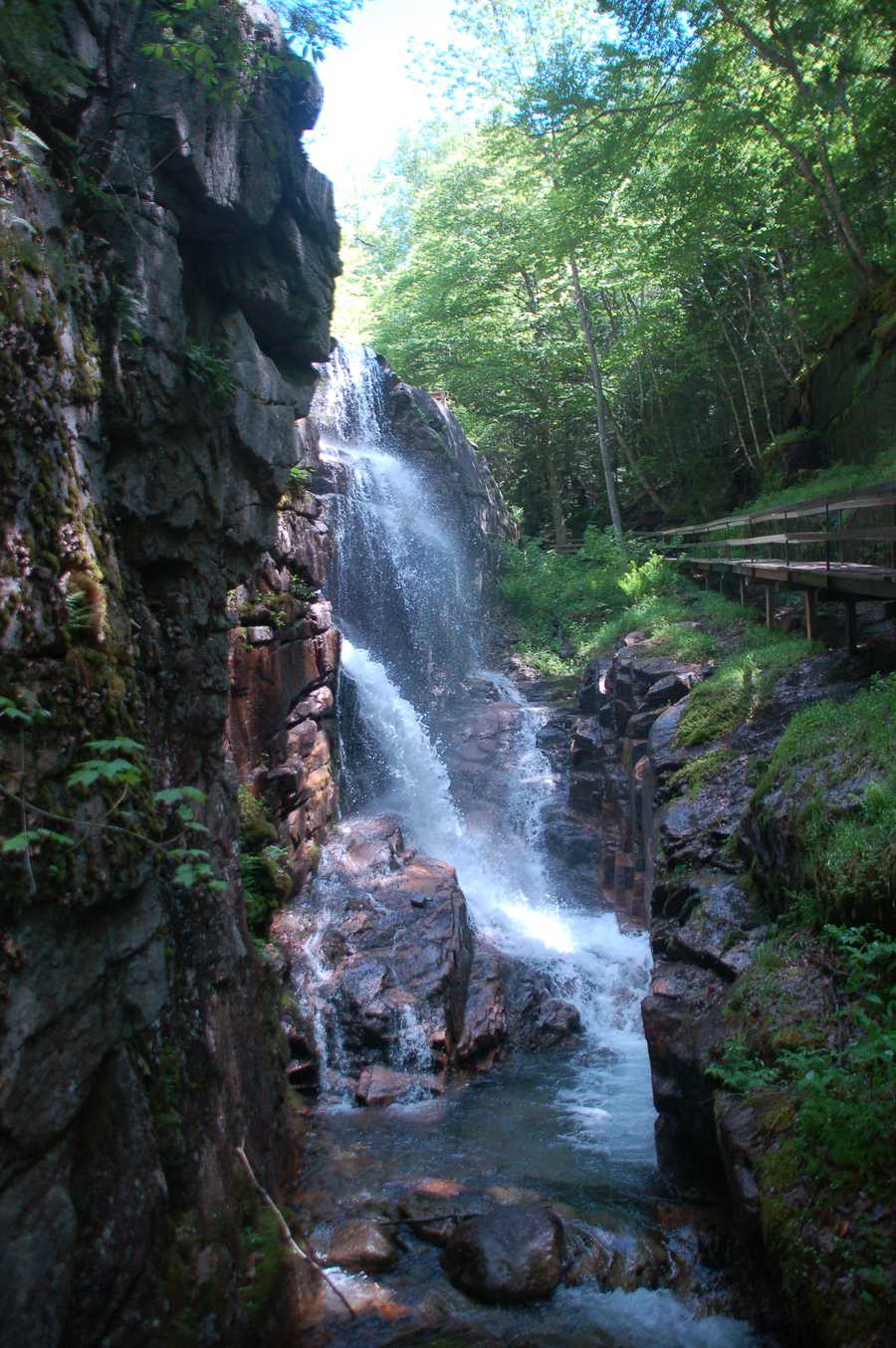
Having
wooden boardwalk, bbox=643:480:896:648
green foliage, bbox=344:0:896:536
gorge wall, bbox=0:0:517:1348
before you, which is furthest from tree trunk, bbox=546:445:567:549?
gorge wall, bbox=0:0:517:1348

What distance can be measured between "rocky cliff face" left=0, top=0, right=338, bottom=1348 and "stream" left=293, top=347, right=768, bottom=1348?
3.87 feet

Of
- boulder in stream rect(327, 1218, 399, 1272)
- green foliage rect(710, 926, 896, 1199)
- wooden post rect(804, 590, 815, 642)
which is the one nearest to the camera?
green foliage rect(710, 926, 896, 1199)

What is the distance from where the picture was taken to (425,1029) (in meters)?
8.54

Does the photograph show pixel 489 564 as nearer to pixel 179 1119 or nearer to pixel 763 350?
pixel 763 350

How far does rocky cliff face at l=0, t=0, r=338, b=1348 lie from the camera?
322 centimetres

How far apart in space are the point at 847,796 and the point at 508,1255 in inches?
142

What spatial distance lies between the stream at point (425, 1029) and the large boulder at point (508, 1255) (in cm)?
8

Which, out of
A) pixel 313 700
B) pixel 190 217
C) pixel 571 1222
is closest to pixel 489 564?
pixel 313 700

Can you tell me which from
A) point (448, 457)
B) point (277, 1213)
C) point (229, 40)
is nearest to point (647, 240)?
point (448, 457)

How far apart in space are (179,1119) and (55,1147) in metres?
1.13

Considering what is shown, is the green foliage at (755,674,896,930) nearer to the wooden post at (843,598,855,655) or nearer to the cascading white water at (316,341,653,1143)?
the wooden post at (843,598,855,655)

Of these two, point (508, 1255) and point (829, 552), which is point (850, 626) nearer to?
point (829, 552)

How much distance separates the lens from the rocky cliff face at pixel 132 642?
3.22 meters

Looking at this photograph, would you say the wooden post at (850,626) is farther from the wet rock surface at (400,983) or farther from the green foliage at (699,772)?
the wet rock surface at (400,983)
